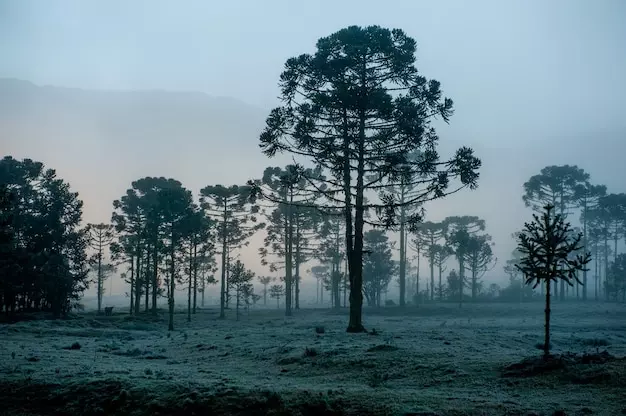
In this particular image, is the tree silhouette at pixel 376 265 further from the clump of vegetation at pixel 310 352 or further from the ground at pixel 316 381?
the clump of vegetation at pixel 310 352

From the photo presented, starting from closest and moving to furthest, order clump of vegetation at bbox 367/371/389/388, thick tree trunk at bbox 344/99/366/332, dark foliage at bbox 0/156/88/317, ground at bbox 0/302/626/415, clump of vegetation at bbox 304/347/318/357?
ground at bbox 0/302/626/415, clump of vegetation at bbox 367/371/389/388, clump of vegetation at bbox 304/347/318/357, thick tree trunk at bbox 344/99/366/332, dark foliage at bbox 0/156/88/317

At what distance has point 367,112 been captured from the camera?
24156 mm

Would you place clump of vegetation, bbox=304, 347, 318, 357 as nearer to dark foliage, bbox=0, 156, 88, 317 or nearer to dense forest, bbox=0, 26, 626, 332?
dense forest, bbox=0, 26, 626, 332

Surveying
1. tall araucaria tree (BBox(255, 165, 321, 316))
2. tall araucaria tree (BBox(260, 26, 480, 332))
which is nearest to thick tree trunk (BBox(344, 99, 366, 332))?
tall araucaria tree (BBox(260, 26, 480, 332))

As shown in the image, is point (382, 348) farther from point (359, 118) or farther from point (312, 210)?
point (312, 210)

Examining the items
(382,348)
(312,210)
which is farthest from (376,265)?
(382,348)

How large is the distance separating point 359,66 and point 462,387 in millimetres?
17662

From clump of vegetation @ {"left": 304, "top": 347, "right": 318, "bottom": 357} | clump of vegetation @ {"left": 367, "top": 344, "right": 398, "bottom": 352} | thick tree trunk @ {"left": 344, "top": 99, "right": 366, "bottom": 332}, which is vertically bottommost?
clump of vegetation @ {"left": 304, "top": 347, "right": 318, "bottom": 357}

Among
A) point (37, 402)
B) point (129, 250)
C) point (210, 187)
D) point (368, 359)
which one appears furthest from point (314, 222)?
point (37, 402)

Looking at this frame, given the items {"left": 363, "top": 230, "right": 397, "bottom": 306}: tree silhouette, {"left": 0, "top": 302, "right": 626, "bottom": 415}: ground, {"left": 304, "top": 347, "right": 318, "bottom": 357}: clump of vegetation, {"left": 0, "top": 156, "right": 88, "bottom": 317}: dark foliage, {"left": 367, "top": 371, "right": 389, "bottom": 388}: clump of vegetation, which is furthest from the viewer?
{"left": 363, "top": 230, "right": 397, "bottom": 306}: tree silhouette

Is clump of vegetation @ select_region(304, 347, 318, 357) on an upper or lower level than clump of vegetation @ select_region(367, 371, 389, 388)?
lower

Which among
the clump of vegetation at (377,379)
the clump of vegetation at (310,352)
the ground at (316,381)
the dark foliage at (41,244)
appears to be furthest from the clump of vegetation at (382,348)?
the dark foliage at (41,244)

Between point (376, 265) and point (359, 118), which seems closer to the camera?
point (359, 118)

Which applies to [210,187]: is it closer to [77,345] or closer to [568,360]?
[77,345]
